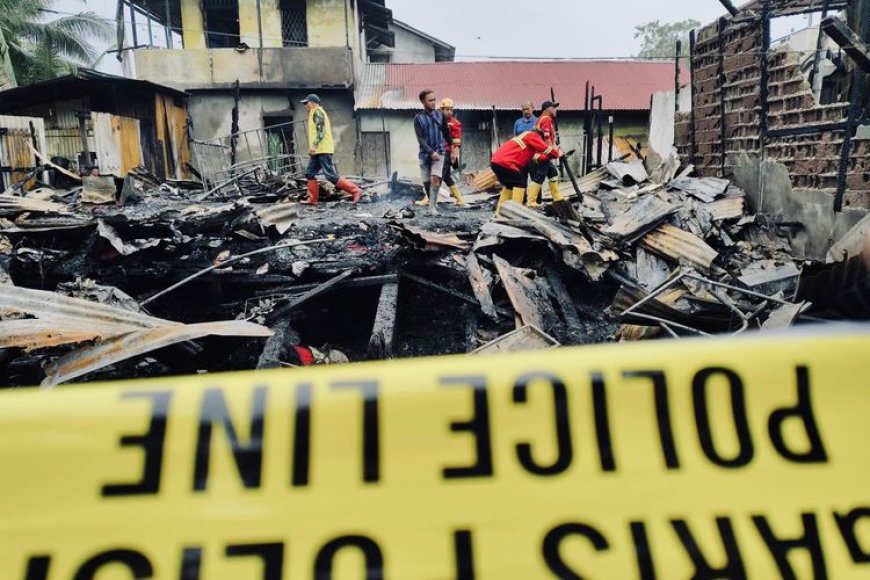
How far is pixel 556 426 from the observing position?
131 centimetres

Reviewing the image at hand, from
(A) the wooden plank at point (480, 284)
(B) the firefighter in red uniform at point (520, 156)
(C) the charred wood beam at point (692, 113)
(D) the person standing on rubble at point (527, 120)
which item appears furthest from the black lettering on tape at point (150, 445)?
(C) the charred wood beam at point (692, 113)

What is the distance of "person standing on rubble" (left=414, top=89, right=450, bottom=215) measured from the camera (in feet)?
29.6

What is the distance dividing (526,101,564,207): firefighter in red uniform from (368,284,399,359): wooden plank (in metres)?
4.18

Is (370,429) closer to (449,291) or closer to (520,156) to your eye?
(449,291)

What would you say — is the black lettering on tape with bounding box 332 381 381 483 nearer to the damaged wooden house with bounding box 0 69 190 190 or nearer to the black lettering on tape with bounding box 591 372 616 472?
the black lettering on tape with bounding box 591 372 616 472

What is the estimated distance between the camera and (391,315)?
5047 mm

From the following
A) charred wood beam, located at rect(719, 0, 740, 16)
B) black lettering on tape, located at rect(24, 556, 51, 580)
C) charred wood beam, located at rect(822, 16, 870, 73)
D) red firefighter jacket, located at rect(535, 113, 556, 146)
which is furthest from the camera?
red firefighter jacket, located at rect(535, 113, 556, 146)

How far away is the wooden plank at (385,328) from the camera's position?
4500mm

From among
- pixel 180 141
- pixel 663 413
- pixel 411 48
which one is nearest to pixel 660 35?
pixel 411 48

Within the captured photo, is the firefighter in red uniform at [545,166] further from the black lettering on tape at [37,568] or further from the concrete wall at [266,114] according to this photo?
the concrete wall at [266,114]

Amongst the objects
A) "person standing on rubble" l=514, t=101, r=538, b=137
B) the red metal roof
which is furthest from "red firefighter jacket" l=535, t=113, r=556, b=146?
the red metal roof

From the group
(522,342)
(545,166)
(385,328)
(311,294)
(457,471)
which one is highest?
(545,166)

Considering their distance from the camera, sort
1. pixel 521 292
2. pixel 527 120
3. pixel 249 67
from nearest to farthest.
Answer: pixel 521 292
pixel 527 120
pixel 249 67

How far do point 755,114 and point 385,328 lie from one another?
640 cm
